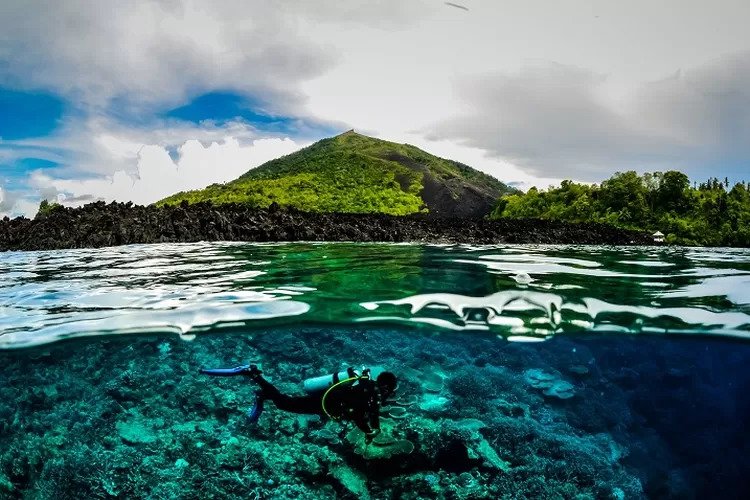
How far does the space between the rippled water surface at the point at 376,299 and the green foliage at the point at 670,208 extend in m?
26.8

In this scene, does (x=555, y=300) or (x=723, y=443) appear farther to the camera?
(x=723, y=443)

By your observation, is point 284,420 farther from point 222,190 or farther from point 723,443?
point 222,190

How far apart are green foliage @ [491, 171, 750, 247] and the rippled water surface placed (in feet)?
87.9

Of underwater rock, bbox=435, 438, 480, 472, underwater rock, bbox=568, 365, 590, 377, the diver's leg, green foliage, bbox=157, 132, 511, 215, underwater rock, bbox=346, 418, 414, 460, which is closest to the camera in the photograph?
the diver's leg

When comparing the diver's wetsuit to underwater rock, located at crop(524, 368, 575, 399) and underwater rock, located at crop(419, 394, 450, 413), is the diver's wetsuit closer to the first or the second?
underwater rock, located at crop(419, 394, 450, 413)

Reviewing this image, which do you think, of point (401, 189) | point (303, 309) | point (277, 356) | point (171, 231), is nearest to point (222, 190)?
point (401, 189)

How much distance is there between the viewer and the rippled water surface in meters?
10.0

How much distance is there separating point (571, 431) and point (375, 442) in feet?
21.9

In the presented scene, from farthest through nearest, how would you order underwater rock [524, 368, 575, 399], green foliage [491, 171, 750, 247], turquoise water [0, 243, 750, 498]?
green foliage [491, 171, 750, 247] < underwater rock [524, 368, 575, 399] < turquoise water [0, 243, 750, 498]

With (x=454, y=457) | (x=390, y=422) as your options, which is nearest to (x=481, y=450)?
(x=454, y=457)

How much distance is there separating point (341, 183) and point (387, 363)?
5491cm

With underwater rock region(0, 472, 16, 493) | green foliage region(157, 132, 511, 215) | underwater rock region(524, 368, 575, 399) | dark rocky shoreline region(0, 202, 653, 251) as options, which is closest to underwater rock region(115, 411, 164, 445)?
underwater rock region(0, 472, 16, 493)

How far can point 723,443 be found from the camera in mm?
14391

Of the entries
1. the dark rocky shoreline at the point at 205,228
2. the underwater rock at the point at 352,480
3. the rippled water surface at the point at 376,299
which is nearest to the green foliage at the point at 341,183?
the dark rocky shoreline at the point at 205,228
